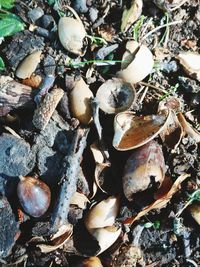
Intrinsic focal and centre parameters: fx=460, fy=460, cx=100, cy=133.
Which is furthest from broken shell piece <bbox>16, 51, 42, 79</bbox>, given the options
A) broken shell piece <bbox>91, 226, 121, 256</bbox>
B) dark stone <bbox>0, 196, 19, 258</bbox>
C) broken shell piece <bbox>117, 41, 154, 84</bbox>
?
broken shell piece <bbox>91, 226, 121, 256</bbox>

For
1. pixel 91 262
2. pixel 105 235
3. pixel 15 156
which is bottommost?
pixel 91 262

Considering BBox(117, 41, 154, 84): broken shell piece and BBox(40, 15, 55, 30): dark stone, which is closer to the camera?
BBox(117, 41, 154, 84): broken shell piece

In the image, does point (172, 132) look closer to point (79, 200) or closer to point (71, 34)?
point (79, 200)

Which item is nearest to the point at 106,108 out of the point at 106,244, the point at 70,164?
the point at 70,164

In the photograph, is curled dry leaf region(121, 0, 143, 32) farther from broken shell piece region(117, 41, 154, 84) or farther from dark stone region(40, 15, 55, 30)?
dark stone region(40, 15, 55, 30)

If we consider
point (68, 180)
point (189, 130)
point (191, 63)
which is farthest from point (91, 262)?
point (191, 63)

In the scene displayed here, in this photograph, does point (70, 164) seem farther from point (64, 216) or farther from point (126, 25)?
point (126, 25)

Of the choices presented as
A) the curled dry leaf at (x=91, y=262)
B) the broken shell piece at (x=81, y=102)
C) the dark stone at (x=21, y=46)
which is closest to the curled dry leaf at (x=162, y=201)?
the curled dry leaf at (x=91, y=262)
